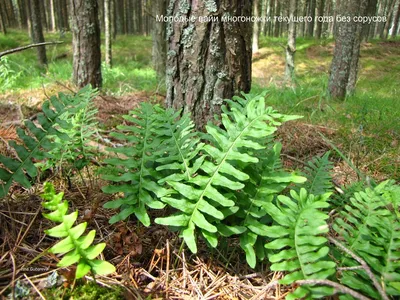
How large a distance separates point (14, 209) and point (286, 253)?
1307 millimetres

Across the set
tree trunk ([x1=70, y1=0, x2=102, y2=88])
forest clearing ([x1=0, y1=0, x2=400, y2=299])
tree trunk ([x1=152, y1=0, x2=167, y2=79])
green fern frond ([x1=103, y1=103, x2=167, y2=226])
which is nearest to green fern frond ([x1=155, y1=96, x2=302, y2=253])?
forest clearing ([x1=0, y1=0, x2=400, y2=299])

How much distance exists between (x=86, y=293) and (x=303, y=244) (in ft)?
2.70

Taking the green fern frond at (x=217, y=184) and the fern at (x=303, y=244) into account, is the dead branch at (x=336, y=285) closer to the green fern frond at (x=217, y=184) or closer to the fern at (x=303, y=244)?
the fern at (x=303, y=244)

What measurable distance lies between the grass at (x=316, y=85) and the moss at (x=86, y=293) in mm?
1887

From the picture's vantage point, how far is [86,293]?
1.10m

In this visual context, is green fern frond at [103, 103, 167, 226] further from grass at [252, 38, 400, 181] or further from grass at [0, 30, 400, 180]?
grass at [0, 30, 400, 180]

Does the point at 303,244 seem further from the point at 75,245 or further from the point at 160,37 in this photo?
the point at 160,37

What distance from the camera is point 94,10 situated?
521 cm

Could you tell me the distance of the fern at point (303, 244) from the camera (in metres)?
1.04

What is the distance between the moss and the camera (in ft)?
3.56

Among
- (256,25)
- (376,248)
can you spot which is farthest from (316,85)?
(376,248)

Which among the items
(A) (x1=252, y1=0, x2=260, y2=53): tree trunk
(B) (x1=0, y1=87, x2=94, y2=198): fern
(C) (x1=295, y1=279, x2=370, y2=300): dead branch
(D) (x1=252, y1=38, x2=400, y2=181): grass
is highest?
(A) (x1=252, y1=0, x2=260, y2=53): tree trunk

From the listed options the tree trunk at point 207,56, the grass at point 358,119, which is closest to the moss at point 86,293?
the tree trunk at point 207,56

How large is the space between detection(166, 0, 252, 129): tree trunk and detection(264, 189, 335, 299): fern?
1.12m
